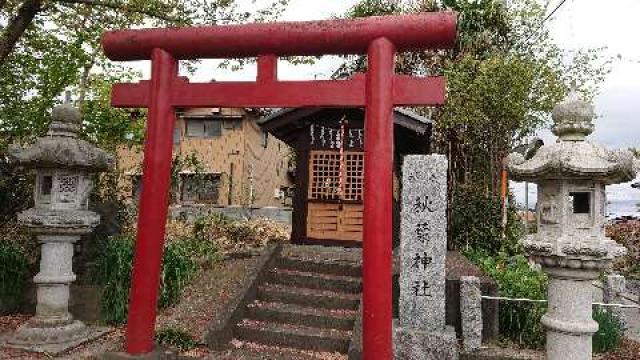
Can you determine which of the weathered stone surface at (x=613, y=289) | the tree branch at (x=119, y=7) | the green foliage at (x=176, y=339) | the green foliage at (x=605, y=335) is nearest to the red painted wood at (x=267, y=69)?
the green foliage at (x=176, y=339)

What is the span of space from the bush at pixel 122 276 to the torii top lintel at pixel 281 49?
3597 millimetres

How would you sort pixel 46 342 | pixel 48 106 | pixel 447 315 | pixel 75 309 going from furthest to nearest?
pixel 48 106
pixel 75 309
pixel 447 315
pixel 46 342

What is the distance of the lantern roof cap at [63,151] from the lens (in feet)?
21.4

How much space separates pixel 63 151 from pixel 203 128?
2020 cm

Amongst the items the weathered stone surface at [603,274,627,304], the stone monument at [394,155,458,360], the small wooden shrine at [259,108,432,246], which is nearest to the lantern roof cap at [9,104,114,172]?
the stone monument at [394,155,458,360]

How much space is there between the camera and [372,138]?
449 centimetres

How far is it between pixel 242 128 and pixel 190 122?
3.40m

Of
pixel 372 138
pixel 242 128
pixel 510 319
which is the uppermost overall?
pixel 242 128

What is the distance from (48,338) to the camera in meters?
6.54

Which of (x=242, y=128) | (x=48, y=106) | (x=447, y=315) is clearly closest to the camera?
(x=447, y=315)

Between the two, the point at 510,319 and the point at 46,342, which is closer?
the point at 46,342

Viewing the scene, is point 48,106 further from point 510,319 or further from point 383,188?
point 510,319

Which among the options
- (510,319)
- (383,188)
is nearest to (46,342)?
(383,188)

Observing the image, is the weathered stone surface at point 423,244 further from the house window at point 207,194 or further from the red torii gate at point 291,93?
the house window at point 207,194
